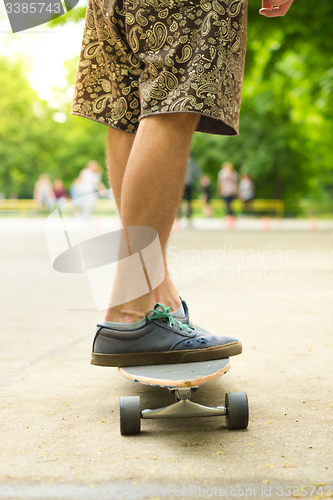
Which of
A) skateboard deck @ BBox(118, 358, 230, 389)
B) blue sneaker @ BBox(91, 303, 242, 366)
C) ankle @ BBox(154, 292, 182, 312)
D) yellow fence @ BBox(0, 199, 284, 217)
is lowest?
yellow fence @ BBox(0, 199, 284, 217)

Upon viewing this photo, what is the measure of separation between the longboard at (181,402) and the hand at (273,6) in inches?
48.6

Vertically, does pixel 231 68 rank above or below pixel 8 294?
above

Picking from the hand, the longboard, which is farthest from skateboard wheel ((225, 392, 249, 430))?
the hand

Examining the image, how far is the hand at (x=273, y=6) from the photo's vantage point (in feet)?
6.34

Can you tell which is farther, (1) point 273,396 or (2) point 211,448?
(1) point 273,396

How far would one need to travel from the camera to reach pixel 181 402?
155 cm

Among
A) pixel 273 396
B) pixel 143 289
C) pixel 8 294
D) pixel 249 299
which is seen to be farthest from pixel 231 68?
pixel 8 294

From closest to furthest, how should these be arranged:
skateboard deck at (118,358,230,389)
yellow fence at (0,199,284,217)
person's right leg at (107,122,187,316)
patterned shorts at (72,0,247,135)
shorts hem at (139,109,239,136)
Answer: skateboard deck at (118,358,230,389), patterned shorts at (72,0,247,135), shorts hem at (139,109,239,136), person's right leg at (107,122,187,316), yellow fence at (0,199,284,217)

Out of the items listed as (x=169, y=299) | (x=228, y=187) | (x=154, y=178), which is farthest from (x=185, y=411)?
(x=228, y=187)

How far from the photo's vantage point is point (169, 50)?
5.42ft

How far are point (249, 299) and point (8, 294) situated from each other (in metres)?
1.74

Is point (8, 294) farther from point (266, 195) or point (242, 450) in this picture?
point (266, 195)

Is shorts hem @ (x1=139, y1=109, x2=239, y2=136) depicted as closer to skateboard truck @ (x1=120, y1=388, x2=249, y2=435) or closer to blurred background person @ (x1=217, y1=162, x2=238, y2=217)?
skateboard truck @ (x1=120, y1=388, x2=249, y2=435)

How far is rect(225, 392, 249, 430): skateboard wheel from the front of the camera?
1.53 metres
